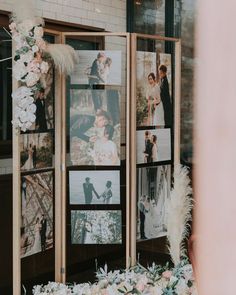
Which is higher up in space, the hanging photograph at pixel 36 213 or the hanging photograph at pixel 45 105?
the hanging photograph at pixel 45 105

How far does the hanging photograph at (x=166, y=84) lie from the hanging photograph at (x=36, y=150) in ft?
2.80

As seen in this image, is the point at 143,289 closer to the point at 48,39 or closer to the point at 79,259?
the point at 79,259

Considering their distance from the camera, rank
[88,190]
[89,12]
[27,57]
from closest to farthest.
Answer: [27,57]
[88,190]
[89,12]

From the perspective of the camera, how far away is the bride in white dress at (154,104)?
11.4 feet

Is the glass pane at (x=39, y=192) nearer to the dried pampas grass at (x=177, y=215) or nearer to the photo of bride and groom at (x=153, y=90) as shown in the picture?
the photo of bride and groom at (x=153, y=90)

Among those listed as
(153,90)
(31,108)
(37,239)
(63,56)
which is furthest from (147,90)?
(37,239)

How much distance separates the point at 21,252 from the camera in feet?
10.00

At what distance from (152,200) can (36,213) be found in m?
0.84

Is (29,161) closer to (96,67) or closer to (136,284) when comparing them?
(96,67)

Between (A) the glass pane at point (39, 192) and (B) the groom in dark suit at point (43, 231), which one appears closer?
(A) the glass pane at point (39, 192)

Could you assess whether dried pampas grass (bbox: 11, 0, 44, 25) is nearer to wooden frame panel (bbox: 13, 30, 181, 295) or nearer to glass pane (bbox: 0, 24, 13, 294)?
wooden frame panel (bbox: 13, 30, 181, 295)

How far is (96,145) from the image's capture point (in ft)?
11.0

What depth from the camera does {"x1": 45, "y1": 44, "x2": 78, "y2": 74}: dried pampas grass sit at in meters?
3.00

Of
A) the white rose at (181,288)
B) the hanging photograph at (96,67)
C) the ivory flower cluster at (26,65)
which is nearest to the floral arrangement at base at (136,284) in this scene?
the white rose at (181,288)
